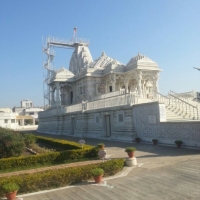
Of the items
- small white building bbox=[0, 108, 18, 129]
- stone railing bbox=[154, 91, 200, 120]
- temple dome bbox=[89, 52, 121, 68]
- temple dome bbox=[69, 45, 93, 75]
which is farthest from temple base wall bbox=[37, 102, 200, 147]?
small white building bbox=[0, 108, 18, 129]

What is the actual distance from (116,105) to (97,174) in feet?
43.4

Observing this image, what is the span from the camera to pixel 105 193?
673 cm

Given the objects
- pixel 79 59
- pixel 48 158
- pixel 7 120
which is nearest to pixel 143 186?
pixel 48 158

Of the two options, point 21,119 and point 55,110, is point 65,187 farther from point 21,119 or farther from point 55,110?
point 21,119

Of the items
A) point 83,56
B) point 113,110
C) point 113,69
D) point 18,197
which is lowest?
point 18,197

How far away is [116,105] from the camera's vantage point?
20703 millimetres

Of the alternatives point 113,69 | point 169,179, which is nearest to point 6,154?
point 169,179

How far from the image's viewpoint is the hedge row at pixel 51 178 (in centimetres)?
728

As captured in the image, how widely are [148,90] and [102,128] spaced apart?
1396cm

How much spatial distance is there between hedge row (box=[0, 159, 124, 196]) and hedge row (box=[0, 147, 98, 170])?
145 inches

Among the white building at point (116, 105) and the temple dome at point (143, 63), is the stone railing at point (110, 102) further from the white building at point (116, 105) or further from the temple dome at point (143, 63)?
the temple dome at point (143, 63)

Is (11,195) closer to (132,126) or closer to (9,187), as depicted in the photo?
(9,187)

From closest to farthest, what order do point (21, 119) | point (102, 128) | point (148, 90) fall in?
1. point (102, 128)
2. point (148, 90)
3. point (21, 119)

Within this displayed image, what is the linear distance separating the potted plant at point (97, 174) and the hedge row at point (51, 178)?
37 centimetres
